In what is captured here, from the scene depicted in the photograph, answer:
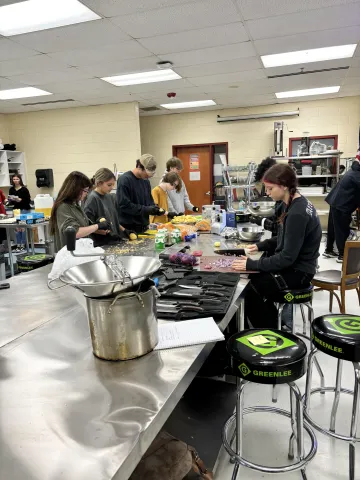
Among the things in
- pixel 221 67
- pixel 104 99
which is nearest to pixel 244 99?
pixel 221 67

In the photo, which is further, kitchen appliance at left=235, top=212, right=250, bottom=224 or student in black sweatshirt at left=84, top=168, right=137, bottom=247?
kitchen appliance at left=235, top=212, right=250, bottom=224

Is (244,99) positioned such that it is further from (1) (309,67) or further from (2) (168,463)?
(2) (168,463)

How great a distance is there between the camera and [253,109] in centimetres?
784

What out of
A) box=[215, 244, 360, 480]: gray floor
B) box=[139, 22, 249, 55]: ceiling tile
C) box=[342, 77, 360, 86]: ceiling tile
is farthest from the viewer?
box=[342, 77, 360, 86]: ceiling tile

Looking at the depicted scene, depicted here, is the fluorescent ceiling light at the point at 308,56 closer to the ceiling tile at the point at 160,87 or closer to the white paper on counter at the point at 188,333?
the ceiling tile at the point at 160,87

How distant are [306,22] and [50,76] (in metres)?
3.48

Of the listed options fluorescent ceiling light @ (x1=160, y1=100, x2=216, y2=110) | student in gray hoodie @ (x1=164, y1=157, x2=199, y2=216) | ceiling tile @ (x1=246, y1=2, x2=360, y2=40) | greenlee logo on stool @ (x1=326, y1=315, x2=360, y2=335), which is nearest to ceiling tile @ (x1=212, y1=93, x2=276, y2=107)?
fluorescent ceiling light @ (x1=160, y1=100, x2=216, y2=110)

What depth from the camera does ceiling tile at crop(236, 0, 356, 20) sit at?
10.2ft

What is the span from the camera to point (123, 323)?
1097 millimetres

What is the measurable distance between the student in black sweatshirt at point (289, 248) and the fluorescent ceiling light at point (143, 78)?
357cm

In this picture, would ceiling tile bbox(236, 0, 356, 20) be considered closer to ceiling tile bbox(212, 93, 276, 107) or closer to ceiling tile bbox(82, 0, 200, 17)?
ceiling tile bbox(82, 0, 200, 17)

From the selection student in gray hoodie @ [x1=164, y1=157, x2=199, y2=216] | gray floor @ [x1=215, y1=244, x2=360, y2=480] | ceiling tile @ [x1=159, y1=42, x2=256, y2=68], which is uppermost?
ceiling tile @ [x1=159, y1=42, x2=256, y2=68]

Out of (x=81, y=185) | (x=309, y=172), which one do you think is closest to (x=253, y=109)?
(x=309, y=172)

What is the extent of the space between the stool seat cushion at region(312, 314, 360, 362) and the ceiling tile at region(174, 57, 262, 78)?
403 cm
